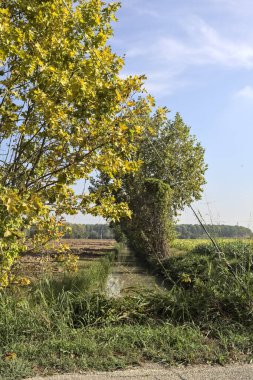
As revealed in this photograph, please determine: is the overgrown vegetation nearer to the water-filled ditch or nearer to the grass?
the water-filled ditch

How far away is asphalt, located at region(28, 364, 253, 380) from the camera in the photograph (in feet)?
13.0

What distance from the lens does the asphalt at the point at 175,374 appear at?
13.0 ft

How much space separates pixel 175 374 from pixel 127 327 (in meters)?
1.24

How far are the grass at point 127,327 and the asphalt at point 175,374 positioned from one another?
136 millimetres

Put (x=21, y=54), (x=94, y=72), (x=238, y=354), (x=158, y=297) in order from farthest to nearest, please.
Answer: (x=158, y=297) → (x=94, y=72) → (x=21, y=54) → (x=238, y=354)

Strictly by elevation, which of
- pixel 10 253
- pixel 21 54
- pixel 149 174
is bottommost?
pixel 10 253

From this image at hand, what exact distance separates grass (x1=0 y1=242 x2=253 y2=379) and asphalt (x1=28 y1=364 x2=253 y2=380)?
0.45 ft

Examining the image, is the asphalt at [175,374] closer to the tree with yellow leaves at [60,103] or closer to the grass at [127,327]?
the grass at [127,327]

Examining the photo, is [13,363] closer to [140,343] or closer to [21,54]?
[140,343]

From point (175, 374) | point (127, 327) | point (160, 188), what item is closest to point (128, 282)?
point (127, 327)

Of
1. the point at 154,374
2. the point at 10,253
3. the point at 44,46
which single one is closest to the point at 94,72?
the point at 44,46

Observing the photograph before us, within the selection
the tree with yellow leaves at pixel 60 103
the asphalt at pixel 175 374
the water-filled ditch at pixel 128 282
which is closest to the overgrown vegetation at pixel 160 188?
the water-filled ditch at pixel 128 282

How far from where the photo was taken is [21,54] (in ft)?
16.9

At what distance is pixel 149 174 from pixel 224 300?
27500mm
